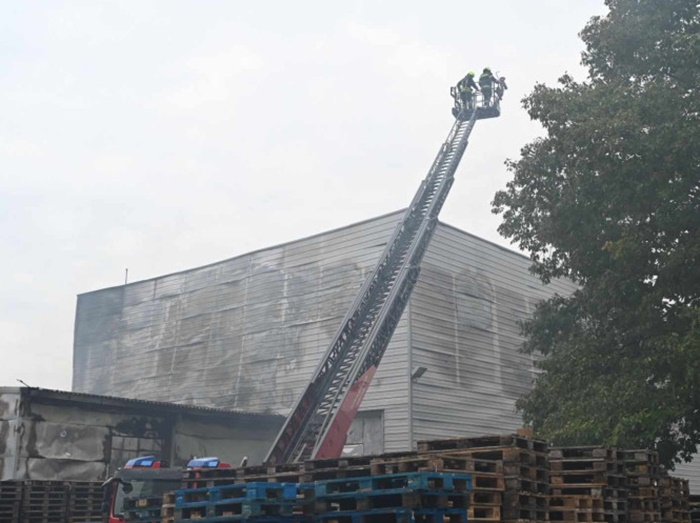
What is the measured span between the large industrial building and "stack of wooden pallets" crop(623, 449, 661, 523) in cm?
1378

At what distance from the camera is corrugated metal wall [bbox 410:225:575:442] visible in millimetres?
28453

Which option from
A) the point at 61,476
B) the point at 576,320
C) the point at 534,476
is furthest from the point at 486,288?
the point at 534,476

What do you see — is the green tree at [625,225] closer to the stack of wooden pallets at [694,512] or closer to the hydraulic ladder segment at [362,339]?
the stack of wooden pallets at [694,512]

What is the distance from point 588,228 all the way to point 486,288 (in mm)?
12051

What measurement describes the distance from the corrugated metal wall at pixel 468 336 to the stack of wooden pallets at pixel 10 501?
41.2 ft

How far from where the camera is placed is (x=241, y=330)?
34312 mm

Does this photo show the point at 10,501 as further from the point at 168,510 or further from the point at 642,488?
the point at 642,488

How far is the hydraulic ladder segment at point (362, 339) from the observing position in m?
18.0

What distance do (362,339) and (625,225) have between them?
712 centimetres

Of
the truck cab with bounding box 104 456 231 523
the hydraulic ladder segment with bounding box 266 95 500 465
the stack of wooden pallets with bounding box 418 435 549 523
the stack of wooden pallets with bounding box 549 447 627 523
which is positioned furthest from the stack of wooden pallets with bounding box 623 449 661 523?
the truck cab with bounding box 104 456 231 523

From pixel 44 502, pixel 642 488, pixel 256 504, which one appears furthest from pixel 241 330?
pixel 256 504

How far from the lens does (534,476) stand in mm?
11320

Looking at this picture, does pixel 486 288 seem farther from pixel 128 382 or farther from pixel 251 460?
pixel 128 382

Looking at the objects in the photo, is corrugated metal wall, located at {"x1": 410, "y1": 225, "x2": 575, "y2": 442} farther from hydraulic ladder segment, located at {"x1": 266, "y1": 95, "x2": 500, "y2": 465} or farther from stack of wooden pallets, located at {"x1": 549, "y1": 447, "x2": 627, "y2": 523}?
stack of wooden pallets, located at {"x1": 549, "y1": 447, "x2": 627, "y2": 523}
